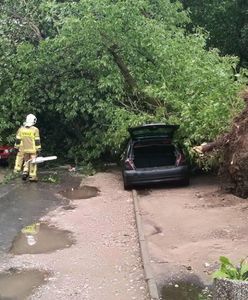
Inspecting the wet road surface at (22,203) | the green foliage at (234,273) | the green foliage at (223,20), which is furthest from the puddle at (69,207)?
the green foliage at (223,20)

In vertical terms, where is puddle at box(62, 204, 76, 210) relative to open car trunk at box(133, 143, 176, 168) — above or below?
below

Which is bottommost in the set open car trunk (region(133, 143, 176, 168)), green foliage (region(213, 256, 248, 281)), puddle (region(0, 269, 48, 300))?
open car trunk (region(133, 143, 176, 168))

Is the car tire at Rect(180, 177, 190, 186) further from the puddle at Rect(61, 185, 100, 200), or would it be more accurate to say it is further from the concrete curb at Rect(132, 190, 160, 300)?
the concrete curb at Rect(132, 190, 160, 300)

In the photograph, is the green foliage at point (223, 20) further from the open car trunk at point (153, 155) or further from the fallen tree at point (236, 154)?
the fallen tree at point (236, 154)

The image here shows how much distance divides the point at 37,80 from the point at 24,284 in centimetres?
1125

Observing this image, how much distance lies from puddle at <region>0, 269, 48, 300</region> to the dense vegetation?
6493mm

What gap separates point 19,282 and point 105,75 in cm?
1014

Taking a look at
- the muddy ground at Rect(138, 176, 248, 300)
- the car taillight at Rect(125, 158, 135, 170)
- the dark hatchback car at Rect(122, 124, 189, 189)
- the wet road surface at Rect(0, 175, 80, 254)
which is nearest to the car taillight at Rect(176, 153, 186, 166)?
the dark hatchback car at Rect(122, 124, 189, 189)

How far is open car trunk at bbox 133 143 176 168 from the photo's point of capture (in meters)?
13.7

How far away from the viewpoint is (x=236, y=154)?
11.0m

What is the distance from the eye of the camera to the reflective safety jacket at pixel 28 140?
14742 millimetres

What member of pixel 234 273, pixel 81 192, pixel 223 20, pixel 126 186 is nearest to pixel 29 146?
pixel 81 192

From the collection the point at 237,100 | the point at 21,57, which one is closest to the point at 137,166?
the point at 237,100

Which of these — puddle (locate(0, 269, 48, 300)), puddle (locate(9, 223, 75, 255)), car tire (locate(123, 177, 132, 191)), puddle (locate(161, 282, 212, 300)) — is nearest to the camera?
puddle (locate(161, 282, 212, 300))
